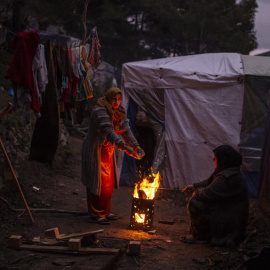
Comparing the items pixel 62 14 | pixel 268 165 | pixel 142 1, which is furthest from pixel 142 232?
pixel 142 1

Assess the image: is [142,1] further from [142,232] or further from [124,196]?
[142,232]

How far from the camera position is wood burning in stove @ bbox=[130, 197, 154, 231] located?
5.83 m

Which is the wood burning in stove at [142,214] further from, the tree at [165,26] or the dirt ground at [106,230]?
the tree at [165,26]

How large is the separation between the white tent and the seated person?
3.42 metres

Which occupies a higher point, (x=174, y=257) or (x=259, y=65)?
(x=259, y=65)

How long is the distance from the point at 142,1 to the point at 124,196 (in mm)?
16203

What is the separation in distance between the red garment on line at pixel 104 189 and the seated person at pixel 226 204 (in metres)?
1.50

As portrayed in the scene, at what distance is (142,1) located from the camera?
2256 centimetres

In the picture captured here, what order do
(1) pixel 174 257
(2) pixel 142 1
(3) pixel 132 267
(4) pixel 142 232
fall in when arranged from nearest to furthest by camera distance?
(3) pixel 132 267 < (1) pixel 174 257 < (4) pixel 142 232 < (2) pixel 142 1

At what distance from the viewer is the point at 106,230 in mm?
5852

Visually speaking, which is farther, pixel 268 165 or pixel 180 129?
pixel 180 129

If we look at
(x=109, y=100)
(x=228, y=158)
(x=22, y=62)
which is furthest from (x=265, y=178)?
(x=22, y=62)

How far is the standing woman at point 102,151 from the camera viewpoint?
6035 mm

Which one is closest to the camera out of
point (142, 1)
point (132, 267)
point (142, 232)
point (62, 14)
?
point (132, 267)
